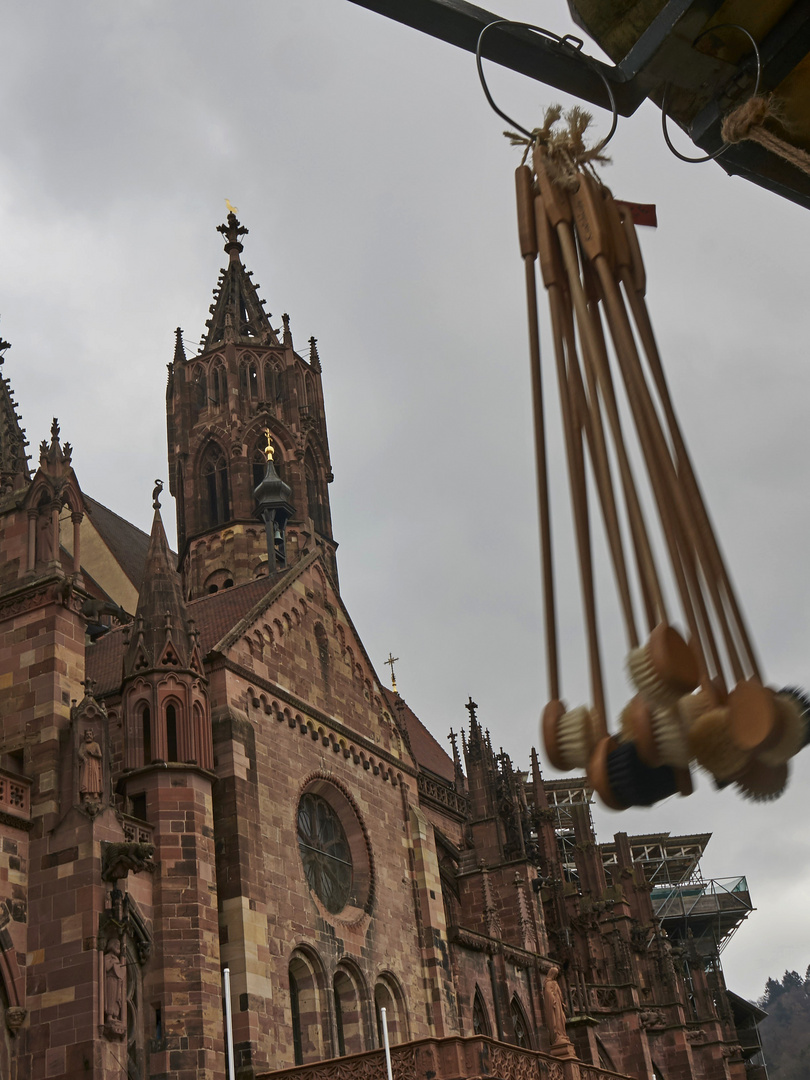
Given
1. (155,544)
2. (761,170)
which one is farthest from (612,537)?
(155,544)

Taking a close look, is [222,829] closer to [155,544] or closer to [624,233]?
[155,544]

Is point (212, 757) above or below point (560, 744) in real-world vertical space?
above

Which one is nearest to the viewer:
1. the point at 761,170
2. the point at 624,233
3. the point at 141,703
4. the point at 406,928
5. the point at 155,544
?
the point at 624,233

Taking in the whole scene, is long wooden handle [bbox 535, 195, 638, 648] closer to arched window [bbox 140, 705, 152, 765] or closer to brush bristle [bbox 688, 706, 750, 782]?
brush bristle [bbox 688, 706, 750, 782]

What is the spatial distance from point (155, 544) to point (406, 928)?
31.5 ft

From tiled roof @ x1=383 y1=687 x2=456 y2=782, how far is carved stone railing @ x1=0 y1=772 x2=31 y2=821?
2629 cm

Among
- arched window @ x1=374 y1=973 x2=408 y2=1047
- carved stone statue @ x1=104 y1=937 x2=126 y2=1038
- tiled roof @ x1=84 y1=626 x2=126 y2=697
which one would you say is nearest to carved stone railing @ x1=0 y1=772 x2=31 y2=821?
carved stone statue @ x1=104 y1=937 x2=126 y2=1038

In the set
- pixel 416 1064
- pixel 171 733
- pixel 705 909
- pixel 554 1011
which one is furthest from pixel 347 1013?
pixel 705 909

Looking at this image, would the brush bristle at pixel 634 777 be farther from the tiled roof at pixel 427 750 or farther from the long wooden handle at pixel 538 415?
the tiled roof at pixel 427 750

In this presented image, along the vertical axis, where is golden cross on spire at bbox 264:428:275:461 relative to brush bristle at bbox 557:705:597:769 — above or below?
above

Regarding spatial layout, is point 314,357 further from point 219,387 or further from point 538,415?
point 538,415

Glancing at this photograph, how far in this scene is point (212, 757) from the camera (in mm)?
20891

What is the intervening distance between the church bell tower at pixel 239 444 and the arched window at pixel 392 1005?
653 inches

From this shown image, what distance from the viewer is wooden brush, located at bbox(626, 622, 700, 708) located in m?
2.23
